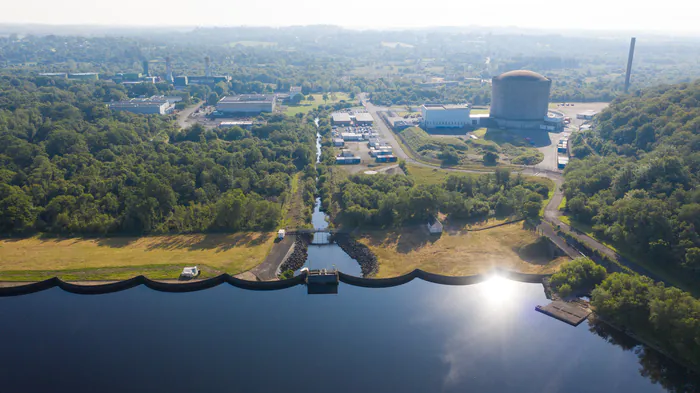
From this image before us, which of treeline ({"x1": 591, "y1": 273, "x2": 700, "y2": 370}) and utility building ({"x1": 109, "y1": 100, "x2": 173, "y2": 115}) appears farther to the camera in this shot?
utility building ({"x1": 109, "y1": 100, "x2": 173, "y2": 115})

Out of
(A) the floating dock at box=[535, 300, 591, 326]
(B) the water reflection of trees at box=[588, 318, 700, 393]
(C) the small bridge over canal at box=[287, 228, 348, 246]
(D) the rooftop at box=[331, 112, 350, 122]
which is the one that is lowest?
(B) the water reflection of trees at box=[588, 318, 700, 393]

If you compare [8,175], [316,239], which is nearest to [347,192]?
[316,239]

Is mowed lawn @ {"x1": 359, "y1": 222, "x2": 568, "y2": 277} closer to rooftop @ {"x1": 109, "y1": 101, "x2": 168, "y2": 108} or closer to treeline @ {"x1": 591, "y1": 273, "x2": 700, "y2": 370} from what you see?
treeline @ {"x1": 591, "y1": 273, "x2": 700, "y2": 370}

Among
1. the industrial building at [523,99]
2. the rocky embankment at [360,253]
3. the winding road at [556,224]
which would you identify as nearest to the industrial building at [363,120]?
the winding road at [556,224]

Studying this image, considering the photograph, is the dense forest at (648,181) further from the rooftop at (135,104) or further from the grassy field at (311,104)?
the rooftop at (135,104)

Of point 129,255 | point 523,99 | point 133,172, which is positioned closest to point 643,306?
point 129,255

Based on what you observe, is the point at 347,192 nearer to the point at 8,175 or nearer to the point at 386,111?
the point at 8,175

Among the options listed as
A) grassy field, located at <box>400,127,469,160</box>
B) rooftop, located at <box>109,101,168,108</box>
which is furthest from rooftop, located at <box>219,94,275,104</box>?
grassy field, located at <box>400,127,469,160</box>

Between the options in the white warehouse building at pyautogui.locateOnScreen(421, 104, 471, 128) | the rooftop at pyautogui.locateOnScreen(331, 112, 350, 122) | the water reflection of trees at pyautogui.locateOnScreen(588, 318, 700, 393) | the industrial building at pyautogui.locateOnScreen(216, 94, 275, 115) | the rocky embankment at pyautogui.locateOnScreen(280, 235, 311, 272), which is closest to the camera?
the water reflection of trees at pyautogui.locateOnScreen(588, 318, 700, 393)
